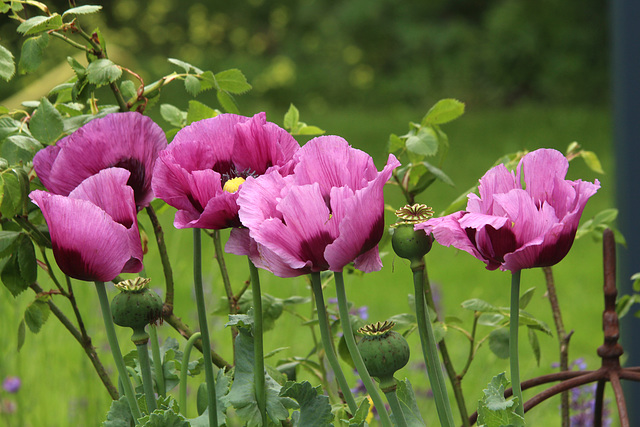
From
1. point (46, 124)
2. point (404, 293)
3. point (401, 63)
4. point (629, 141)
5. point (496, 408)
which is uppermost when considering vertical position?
point (401, 63)

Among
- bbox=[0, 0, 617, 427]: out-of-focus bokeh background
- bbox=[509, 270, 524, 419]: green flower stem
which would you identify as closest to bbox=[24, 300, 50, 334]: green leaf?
bbox=[509, 270, 524, 419]: green flower stem

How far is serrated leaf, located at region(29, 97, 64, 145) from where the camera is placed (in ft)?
2.16

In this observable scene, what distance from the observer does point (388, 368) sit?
0.48 m

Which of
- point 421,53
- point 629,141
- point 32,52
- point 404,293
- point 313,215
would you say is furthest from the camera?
point 421,53

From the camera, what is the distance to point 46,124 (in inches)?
26.1

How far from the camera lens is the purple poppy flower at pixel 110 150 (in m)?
0.57

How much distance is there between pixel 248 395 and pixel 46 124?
30cm

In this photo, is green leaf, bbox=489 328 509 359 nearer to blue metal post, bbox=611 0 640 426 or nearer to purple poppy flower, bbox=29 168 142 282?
purple poppy flower, bbox=29 168 142 282

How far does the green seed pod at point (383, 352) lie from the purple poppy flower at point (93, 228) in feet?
0.54

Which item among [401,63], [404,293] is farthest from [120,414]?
[401,63]

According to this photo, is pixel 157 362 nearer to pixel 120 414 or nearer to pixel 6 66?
pixel 120 414

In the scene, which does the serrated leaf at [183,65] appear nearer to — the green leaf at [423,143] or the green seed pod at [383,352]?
the green leaf at [423,143]

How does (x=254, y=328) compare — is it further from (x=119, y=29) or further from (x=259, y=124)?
(x=119, y=29)

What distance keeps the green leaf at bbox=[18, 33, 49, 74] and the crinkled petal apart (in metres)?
0.23
